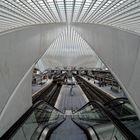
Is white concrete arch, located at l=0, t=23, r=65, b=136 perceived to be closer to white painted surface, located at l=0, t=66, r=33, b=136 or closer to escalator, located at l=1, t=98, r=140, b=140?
white painted surface, located at l=0, t=66, r=33, b=136

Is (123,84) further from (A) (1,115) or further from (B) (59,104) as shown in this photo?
(B) (59,104)

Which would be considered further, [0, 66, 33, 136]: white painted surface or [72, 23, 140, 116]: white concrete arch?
[0, 66, 33, 136]: white painted surface

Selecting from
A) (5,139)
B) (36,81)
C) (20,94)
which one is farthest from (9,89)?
(36,81)

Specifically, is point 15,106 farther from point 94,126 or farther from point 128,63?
point 128,63

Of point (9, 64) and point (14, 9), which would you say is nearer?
point (9, 64)

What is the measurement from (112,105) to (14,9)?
12089mm

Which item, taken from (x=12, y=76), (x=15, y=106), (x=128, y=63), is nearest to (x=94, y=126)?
(x=128, y=63)

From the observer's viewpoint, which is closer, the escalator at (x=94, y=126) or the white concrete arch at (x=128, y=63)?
the escalator at (x=94, y=126)

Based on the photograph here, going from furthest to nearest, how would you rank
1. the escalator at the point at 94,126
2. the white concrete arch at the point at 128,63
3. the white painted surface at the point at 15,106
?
the white painted surface at the point at 15,106, the white concrete arch at the point at 128,63, the escalator at the point at 94,126

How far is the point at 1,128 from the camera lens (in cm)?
477

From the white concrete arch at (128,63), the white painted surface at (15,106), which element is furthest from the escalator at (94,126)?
the white concrete arch at (128,63)

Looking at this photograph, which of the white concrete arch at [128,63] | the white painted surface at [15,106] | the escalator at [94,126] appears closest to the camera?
the escalator at [94,126]

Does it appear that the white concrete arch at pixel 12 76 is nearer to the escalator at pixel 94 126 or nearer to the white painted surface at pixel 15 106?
the white painted surface at pixel 15 106

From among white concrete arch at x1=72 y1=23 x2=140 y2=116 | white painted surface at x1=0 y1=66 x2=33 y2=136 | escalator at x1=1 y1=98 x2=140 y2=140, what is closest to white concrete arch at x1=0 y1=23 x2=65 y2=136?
white painted surface at x1=0 y1=66 x2=33 y2=136
